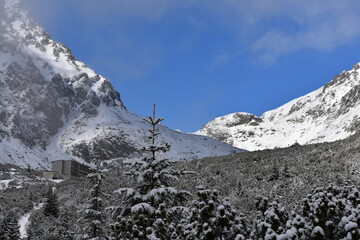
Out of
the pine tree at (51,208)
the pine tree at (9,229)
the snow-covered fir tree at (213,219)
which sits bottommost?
the snow-covered fir tree at (213,219)

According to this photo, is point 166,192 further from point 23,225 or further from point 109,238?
point 23,225

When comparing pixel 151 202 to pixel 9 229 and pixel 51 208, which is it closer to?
pixel 9 229

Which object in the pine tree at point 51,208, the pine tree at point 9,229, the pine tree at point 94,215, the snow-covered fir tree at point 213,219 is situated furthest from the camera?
the pine tree at point 51,208

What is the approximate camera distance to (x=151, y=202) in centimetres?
1441

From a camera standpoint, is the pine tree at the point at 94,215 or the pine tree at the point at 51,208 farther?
the pine tree at the point at 51,208

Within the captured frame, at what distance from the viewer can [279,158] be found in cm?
8000

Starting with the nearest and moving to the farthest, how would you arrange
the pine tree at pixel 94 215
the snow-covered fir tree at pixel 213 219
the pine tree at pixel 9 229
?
1. the snow-covered fir tree at pixel 213 219
2. the pine tree at pixel 94 215
3. the pine tree at pixel 9 229

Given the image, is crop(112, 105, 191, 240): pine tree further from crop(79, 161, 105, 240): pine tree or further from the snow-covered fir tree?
crop(79, 161, 105, 240): pine tree

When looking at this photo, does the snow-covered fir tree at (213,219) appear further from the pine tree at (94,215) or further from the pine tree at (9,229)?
the pine tree at (9,229)

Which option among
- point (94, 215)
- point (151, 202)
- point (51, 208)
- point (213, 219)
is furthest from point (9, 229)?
point (213, 219)

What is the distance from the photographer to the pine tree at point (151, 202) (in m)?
13.4

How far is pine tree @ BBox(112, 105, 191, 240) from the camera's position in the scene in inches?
529

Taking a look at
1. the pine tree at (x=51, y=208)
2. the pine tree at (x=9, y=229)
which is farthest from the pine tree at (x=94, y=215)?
the pine tree at (x=51, y=208)

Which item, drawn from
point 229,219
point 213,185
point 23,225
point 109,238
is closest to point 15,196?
point 23,225
